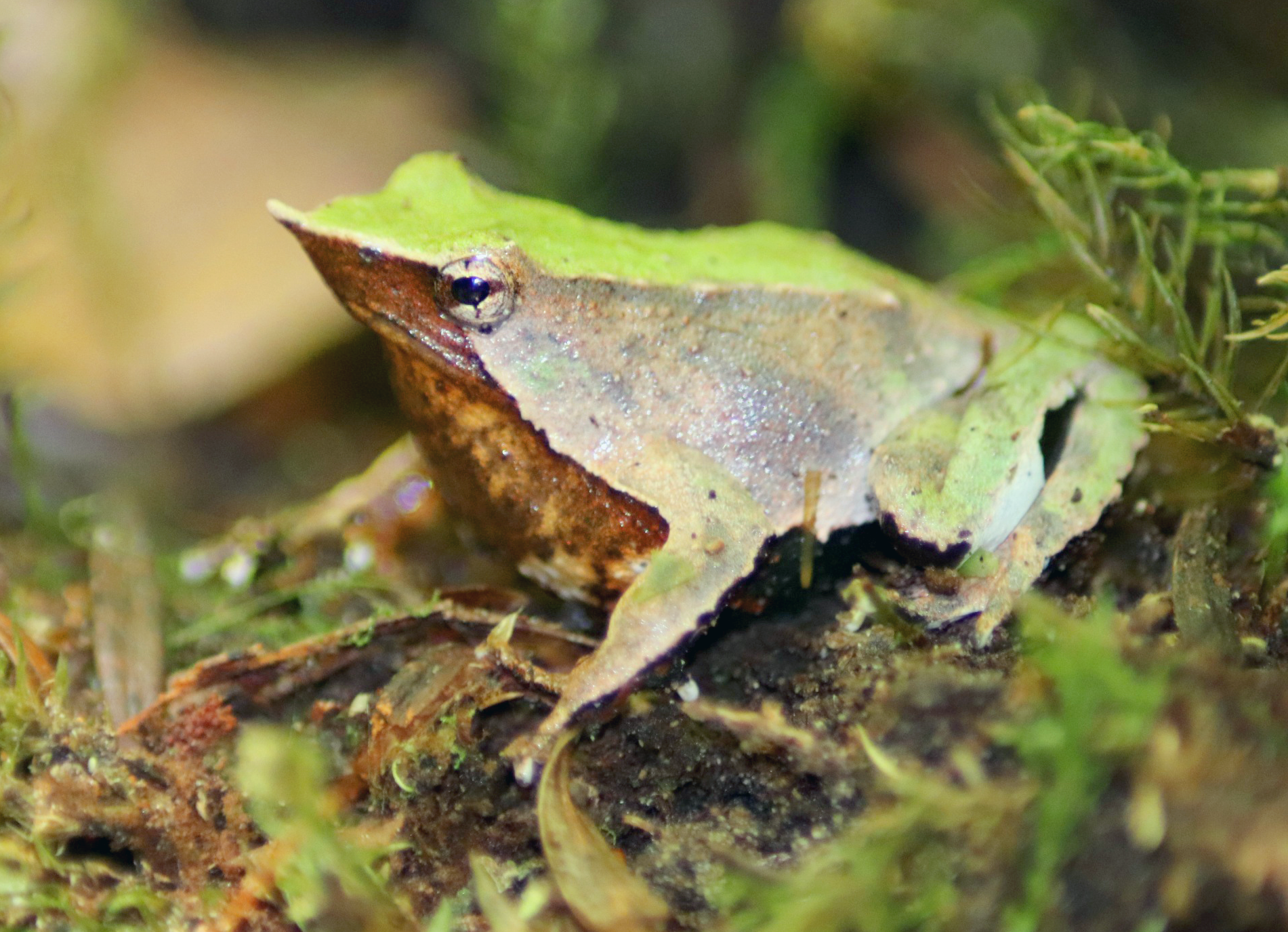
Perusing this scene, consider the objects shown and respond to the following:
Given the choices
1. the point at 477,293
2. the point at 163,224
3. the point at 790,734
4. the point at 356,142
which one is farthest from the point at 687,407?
the point at 356,142

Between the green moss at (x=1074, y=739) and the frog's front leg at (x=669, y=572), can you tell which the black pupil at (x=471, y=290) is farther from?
the green moss at (x=1074, y=739)

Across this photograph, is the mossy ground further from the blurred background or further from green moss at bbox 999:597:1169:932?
the blurred background

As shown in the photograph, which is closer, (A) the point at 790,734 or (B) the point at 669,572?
(A) the point at 790,734

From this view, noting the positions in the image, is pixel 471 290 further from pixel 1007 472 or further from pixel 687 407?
pixel 1007 472

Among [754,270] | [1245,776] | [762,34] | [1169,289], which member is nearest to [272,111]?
[762,34]

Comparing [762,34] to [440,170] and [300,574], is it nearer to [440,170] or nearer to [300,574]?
[440,170]
